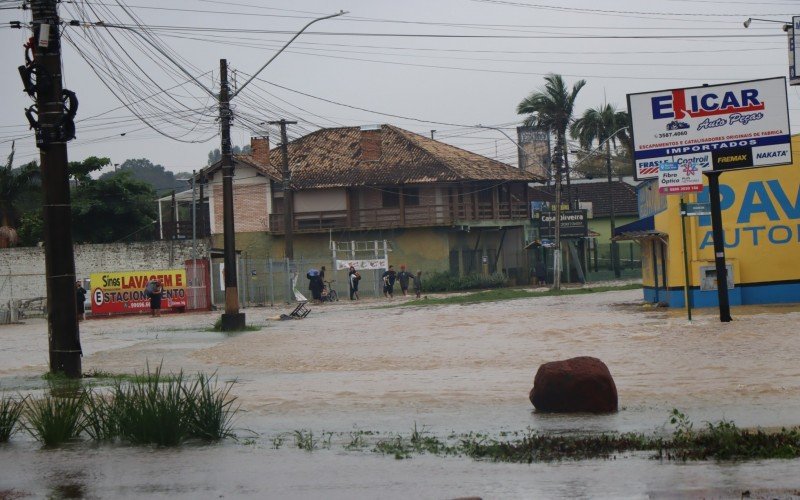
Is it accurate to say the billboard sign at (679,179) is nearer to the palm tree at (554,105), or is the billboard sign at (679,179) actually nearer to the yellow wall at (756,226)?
the yellow wall at (756,226)

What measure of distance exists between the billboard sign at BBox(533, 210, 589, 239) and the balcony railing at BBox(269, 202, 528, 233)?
372 cm

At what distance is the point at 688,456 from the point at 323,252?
2323 inches

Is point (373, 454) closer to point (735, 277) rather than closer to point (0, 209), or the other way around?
point (735, 277)

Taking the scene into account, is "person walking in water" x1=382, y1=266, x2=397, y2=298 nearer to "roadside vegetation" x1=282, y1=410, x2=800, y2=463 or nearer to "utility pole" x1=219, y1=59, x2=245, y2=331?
"utility pole" x1=219, y1=59, x2=245, y2=331

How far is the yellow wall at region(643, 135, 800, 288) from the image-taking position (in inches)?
A: 1272

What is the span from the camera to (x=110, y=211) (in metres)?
69.4

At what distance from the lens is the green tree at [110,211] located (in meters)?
68.6

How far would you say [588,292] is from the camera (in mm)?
53812

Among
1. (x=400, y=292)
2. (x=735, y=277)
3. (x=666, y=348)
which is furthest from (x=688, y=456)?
(x=400, y=292)

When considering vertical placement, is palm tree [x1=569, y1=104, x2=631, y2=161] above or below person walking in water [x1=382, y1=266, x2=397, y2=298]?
above

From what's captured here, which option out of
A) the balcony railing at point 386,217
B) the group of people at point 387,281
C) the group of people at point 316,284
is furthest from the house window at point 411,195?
the group of people at point 316,284

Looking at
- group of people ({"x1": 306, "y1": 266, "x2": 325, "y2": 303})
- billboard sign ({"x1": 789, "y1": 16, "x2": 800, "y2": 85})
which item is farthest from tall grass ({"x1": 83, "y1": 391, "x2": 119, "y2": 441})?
group of people ({"x1": 306, "y1": 266, "x2": 325, "y2": 303})

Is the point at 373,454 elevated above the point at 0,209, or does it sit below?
below

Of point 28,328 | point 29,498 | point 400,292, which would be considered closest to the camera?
point 29,498
